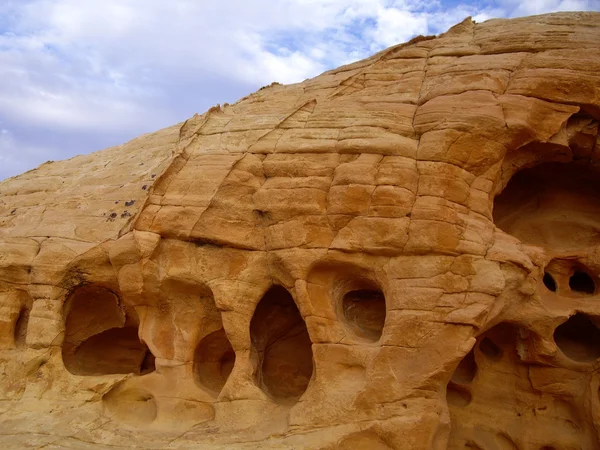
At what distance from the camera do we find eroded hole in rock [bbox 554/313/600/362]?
6820mm

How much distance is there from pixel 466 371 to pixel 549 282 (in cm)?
164

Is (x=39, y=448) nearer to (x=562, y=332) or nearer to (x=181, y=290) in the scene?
(x=181, y=290)

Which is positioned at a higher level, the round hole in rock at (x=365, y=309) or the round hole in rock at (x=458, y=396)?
the round hole in rock at (x=365, y=309)

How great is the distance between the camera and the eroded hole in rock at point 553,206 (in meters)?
7.18

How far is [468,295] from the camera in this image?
5512 millimetres

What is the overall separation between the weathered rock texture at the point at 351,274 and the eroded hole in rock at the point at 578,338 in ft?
0.08

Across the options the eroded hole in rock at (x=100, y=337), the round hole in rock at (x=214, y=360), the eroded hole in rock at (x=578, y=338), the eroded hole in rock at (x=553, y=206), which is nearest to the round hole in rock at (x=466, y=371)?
the eroded hole in rock at (x=578, y=338)

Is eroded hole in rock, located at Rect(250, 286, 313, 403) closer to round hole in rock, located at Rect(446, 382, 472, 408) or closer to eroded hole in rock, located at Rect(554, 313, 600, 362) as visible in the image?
round hole in rock, located at Rect(446, 382, 472, 408)

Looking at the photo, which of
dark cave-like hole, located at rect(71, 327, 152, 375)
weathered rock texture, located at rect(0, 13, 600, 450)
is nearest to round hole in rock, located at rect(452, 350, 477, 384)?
weathered rock texture, located at rect(0, 13, 600, 450)

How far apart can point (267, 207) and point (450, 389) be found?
3.48 metres

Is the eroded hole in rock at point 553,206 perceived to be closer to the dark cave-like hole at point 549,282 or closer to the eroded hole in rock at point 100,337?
the dark cave-like hole at point 549,282

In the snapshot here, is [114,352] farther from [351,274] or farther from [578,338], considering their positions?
[578,338]

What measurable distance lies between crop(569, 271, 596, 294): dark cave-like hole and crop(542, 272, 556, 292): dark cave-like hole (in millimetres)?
314

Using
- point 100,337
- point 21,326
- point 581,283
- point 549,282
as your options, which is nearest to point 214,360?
point 100,337
